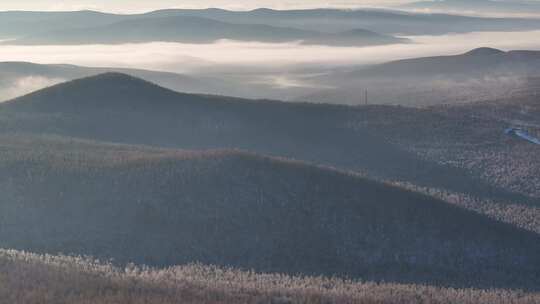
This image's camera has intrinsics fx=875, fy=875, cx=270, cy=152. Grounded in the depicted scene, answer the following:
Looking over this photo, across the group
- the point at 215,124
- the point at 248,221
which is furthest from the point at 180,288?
the point at 215,124

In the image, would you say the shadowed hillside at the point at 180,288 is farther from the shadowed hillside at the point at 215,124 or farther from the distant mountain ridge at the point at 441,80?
the distant mountain ridge at the point at 441,80

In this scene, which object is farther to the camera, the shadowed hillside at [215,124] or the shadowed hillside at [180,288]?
the shadowed hillside at [215,124]

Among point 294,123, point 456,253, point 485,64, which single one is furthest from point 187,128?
point 485,64

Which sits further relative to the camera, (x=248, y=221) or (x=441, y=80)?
(x=441, y=80)

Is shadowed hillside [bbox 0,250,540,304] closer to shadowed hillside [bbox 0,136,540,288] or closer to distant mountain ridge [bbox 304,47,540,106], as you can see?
shadowed hillside [bbox 0,136,540,288]

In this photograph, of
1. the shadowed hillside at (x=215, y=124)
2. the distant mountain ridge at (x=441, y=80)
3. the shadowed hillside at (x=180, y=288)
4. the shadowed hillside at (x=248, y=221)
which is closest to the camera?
the shadowed hillside at (x=180, y=288)

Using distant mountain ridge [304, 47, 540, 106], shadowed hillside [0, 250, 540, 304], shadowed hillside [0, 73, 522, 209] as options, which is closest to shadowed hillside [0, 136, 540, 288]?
shadowed hillside [0, 250, 540, 304]

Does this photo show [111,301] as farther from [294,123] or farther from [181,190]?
[294,123]

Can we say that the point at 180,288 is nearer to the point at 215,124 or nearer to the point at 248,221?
the point at 248,221

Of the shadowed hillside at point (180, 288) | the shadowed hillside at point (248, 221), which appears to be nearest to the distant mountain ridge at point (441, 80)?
the shadowed hillside at point (248, 221)
